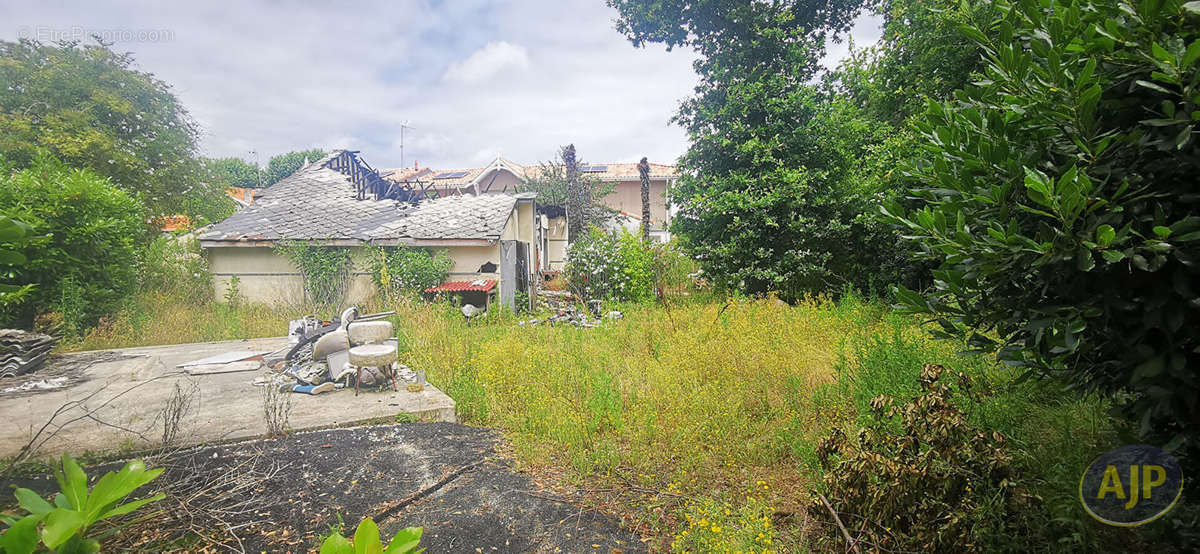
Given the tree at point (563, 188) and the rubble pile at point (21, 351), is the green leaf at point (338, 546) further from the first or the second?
the tree at point (563, 188)

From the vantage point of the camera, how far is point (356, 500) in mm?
3025

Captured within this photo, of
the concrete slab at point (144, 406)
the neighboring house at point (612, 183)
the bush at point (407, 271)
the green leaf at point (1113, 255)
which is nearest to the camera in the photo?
the green leaf at point (1113, 255)

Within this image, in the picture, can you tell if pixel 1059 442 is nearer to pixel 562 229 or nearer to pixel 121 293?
pixel 121 293

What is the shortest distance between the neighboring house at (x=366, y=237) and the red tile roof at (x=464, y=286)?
0.06 ft

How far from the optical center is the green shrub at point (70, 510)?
0.65 m

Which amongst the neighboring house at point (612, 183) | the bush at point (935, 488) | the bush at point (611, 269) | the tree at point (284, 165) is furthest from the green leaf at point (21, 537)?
the tree at point (284, 165)

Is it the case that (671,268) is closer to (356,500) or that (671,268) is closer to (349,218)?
(349,218)

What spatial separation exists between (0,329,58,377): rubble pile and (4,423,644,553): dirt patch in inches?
176

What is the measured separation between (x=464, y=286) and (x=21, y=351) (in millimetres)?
5801

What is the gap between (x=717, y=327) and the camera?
5.85 metres

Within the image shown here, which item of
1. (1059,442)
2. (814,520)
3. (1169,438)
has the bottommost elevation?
(814,520)

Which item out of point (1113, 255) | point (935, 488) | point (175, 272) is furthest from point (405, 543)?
point (175, 272)

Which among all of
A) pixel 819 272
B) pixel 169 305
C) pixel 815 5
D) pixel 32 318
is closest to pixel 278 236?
pixel 169 305

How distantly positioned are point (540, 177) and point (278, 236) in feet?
48.2
